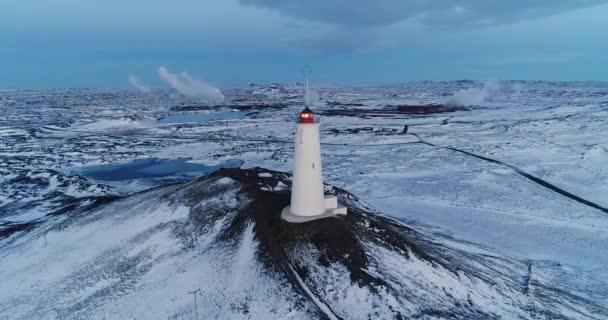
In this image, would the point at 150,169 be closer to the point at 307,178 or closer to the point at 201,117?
the point at 307,178

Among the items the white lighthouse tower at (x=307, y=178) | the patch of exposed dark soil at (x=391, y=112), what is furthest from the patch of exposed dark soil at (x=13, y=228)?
the patch of exposed dark soil at (x=391, y=112)

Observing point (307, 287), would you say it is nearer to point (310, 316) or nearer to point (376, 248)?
point (310, 316)

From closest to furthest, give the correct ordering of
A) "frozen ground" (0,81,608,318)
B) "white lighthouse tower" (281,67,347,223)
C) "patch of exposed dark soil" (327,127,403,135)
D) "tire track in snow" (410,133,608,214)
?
1. "white lighthouse tower" (281,67,347,223)
2. "frozen ground" (0,81,608,318)
3. "tire track in snow" (410,133,608,214)
4. "patch of exposed dark soil" (327,127,403,135)

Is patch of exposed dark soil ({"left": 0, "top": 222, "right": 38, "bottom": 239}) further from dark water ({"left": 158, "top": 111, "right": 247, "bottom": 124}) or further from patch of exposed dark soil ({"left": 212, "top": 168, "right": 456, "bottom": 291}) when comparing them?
dark water ({"left": 158, "top": 111, "right": 247, "bottom": 124})

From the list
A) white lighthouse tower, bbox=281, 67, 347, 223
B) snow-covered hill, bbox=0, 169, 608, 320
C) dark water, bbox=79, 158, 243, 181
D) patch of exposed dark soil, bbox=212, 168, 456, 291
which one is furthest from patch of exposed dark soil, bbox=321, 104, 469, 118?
white lighthouse tower, bbox=281, 67, 347, 223

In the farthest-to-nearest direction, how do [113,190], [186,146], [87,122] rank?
1. [87,122]
2. [186,146]
3. [113,190]

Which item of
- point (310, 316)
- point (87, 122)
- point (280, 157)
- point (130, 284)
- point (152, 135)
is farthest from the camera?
point (87, 122)

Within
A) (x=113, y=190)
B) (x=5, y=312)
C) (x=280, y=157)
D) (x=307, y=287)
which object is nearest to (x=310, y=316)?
(x=307, y=287)
